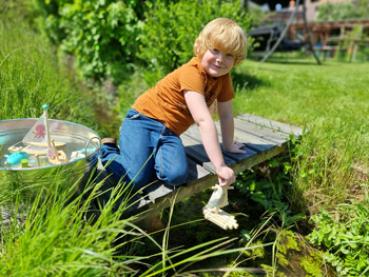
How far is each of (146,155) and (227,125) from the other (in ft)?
2.09

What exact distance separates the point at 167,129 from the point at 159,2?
2.86 metres

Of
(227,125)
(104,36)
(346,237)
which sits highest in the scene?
→ (104,36)

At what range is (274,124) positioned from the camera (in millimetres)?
3398

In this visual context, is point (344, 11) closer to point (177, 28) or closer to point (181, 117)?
point (177, 28)

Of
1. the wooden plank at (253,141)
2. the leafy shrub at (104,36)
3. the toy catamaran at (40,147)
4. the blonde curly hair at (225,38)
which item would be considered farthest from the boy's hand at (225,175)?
the leafy shrub at (104,36)

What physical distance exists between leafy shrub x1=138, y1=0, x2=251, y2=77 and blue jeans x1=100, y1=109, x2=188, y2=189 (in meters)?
2.18

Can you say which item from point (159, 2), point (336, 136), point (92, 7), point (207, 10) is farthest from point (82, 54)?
point (336, 136)

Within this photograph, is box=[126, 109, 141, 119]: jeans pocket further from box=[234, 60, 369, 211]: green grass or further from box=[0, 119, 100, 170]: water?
box=[234, 60, 369, 211]: green grass

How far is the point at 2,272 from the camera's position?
1.41 m

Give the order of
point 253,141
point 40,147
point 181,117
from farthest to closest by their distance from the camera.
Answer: point 253,141 < point 181,117 < point 40,147

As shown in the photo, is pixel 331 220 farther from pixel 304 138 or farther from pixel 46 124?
pixel 46 124

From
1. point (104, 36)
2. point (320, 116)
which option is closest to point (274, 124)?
point (320, 116)

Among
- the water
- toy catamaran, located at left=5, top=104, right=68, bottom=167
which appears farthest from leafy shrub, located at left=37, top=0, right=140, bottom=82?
toy catamaran, located at left=5, top=104, right=68, bottom=167

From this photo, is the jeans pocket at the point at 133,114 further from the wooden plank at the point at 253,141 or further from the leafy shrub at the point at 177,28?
the leafy shrub at the point at 177,28
